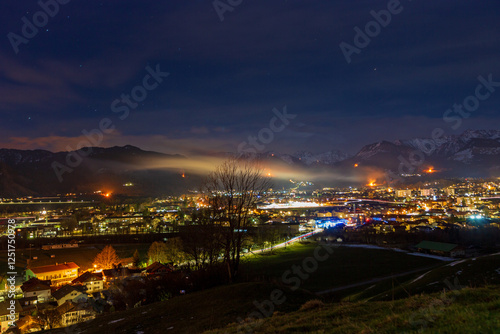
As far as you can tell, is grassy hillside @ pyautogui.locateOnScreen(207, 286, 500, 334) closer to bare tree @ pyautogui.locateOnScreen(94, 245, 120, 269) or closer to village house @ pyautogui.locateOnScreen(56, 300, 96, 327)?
village house @ pyautogui.locateOnScreen(56, 300, 96, 327)

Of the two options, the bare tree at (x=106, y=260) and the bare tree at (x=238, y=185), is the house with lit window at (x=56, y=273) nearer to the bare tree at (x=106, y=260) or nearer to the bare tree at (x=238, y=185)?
the bare tree at (x=106, y=260)

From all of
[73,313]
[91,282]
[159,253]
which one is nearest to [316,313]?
[73,313]

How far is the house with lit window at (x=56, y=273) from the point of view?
2983 centimetres

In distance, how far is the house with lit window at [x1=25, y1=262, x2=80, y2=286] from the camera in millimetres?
29828

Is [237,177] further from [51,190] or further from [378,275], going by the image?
[51,190]

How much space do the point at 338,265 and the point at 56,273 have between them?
27.9 m

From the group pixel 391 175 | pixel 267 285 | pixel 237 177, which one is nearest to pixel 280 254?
pixel 237 177

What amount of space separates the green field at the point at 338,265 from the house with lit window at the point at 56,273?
1811 cm

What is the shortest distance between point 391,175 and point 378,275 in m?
188

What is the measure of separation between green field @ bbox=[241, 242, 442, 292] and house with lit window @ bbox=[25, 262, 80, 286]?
18108mm

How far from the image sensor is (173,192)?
151625 millimetres

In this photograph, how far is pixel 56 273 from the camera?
31.3 meters

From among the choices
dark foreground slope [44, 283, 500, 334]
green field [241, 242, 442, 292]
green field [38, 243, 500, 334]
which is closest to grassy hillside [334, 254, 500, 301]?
green field [38, 243, 500, 334]

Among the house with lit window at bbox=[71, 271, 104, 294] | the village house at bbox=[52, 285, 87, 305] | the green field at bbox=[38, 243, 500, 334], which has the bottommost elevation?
the house with lit window at bbox=[71, 271, 104, 294]
